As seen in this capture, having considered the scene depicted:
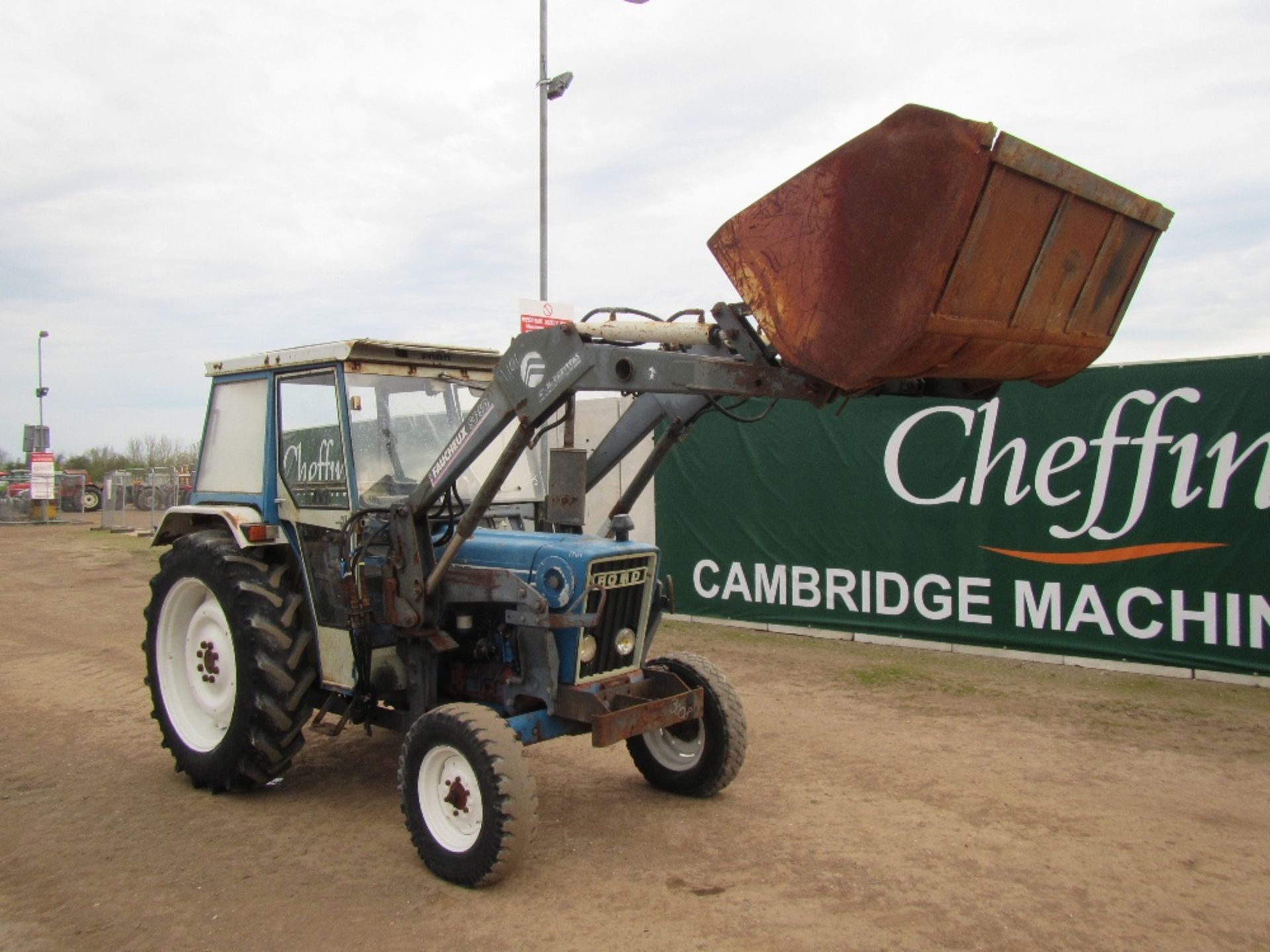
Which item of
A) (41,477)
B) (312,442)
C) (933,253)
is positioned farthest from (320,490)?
(41,477)

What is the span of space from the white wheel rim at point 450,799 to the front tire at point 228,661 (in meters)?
1.10

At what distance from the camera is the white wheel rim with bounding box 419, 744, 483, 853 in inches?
178

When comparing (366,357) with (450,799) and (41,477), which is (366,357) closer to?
(450,799)

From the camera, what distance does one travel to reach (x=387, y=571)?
5102 millimetres

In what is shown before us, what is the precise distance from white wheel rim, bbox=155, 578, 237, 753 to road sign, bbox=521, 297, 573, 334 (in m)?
4.48

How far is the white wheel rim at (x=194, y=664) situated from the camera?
5.86 meters

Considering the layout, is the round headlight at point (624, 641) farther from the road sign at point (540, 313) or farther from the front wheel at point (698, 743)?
the road sign at point (540, 313)

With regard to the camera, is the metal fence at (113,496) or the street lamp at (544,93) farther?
the metal fence at (113,496)

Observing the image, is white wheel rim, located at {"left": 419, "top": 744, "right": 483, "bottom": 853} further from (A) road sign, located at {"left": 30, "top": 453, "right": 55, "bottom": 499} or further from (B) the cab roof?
(A) road sign, located at {"left": 30, "top": 453, "right": 55, "bottom": 499}

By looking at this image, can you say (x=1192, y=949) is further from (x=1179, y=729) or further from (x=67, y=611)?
(x=67, y=611)

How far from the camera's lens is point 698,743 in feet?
18.4

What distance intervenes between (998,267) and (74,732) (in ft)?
22.0

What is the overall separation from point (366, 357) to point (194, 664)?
7.26 ft

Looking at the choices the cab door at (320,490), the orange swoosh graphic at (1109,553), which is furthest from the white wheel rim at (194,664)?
the orange swoosh graphic at (1109,553)
